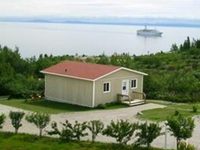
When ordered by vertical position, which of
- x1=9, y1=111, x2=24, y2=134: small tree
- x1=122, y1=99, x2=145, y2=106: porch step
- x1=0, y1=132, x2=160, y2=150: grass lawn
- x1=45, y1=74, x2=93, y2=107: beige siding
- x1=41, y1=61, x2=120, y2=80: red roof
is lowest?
x1=0, y1=132, x2=160, y2=150: grass lawn

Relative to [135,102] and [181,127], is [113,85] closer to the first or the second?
[135,102]

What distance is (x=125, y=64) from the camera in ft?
132

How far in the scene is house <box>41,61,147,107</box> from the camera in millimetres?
28078

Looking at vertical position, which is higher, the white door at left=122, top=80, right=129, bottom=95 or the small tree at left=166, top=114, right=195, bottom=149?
the white door at left=122, top=80, right=129, bottom=95

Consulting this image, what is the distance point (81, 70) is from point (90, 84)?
1785 mm

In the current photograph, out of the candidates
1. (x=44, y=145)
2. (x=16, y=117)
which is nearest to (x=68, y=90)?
(x=16, y=117)

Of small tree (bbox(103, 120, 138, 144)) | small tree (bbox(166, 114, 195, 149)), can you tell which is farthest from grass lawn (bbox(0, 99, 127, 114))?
small tree (bbox(166, 114, 195, 149))

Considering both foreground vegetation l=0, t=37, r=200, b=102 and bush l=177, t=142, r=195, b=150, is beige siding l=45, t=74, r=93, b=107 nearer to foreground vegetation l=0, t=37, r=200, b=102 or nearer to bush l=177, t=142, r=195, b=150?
foreground vegetation l=0, t=37, r=200, b=102

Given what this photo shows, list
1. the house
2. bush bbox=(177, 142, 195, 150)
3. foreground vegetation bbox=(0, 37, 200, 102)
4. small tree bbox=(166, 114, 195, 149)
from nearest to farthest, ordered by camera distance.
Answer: bush bbox=(177, 142, 195, 150) → small tree bbox=(166, 114, 195, 149) → the house → foreground vegetation bbox=(0, 37, 200, 102)

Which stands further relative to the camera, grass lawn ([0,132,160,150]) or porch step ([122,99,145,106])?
porch step ([122,99,145,106])

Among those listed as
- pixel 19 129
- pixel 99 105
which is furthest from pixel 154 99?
pixel 19 129

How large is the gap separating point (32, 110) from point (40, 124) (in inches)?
316

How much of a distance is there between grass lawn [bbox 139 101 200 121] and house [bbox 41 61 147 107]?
2.74m

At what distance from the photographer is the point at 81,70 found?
29391mm
